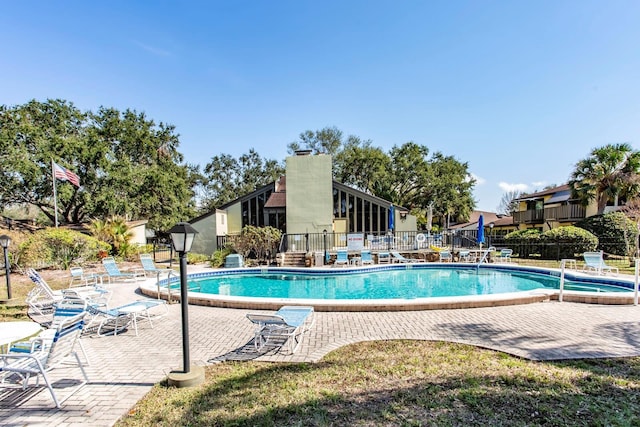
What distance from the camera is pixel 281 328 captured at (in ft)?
17.0

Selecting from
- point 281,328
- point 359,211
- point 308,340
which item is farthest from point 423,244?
point 281,328

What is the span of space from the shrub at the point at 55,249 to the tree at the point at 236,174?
96.6ft

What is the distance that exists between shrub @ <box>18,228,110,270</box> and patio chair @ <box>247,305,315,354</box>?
44.0 ft

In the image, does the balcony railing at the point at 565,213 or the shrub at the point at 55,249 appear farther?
the balcony railing at the point at 565,213

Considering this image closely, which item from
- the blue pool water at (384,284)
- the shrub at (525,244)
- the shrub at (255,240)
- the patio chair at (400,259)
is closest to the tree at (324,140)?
the shrub at (525,244)

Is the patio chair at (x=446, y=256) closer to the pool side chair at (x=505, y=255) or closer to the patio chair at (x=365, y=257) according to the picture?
the pool side chair at (x=505, y=255)

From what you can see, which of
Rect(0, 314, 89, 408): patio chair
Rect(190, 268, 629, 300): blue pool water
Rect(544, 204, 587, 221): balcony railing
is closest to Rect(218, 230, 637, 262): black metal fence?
Rect(190, 268, 629, 300): blue pool water

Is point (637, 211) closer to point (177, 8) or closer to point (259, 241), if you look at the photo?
point (259, 241)

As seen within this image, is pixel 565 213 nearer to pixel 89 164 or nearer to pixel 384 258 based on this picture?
pixel 384 258

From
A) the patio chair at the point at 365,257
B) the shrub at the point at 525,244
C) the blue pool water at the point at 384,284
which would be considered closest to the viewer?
the blue pool water at the point at 384,284

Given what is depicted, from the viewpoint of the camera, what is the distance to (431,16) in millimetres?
10523

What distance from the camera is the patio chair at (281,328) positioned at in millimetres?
4742

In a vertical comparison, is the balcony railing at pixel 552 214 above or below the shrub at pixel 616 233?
above

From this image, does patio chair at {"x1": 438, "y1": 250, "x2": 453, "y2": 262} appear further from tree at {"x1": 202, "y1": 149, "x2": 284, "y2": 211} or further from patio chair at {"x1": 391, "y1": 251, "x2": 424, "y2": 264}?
tree at {"x1": 202, "y1": 149, "x2": 284, "y2": 211}
